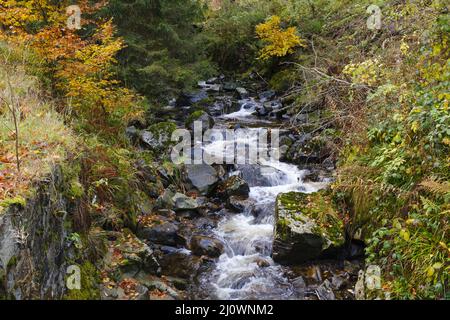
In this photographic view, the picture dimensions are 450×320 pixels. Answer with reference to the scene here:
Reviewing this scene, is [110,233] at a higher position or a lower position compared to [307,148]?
lower

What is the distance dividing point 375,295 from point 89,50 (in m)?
7.28

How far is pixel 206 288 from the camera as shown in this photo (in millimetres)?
6734

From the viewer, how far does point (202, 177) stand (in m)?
10.1

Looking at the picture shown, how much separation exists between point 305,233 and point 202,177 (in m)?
A: 3.78

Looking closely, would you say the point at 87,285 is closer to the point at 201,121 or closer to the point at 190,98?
the point at 201,121

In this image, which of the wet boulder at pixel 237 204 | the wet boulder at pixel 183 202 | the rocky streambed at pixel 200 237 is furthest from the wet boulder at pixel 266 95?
the wet boulder at pixel 183 202

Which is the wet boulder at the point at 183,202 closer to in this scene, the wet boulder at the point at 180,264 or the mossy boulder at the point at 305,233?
the wet boulder at the point at 180,264

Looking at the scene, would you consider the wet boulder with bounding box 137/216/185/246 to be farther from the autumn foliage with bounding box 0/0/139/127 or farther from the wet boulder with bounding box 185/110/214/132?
the wet boulder with bounding box 185/110/214/132

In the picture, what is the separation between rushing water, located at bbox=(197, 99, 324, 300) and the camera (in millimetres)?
6691

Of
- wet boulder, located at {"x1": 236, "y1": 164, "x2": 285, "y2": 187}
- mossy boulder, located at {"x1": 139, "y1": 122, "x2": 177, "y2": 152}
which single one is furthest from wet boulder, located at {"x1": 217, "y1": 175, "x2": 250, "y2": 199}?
mossy boulder, located at {"x1": 139, "y1": 122, "x2": 177, "y2": 152}

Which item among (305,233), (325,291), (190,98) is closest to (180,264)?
(305,233)

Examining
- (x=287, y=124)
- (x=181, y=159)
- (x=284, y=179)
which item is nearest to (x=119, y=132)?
(x=181, y=159)

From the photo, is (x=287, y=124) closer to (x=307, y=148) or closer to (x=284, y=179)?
(x=307, y=148)

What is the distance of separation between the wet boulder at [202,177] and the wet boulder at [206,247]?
6.73 feet
